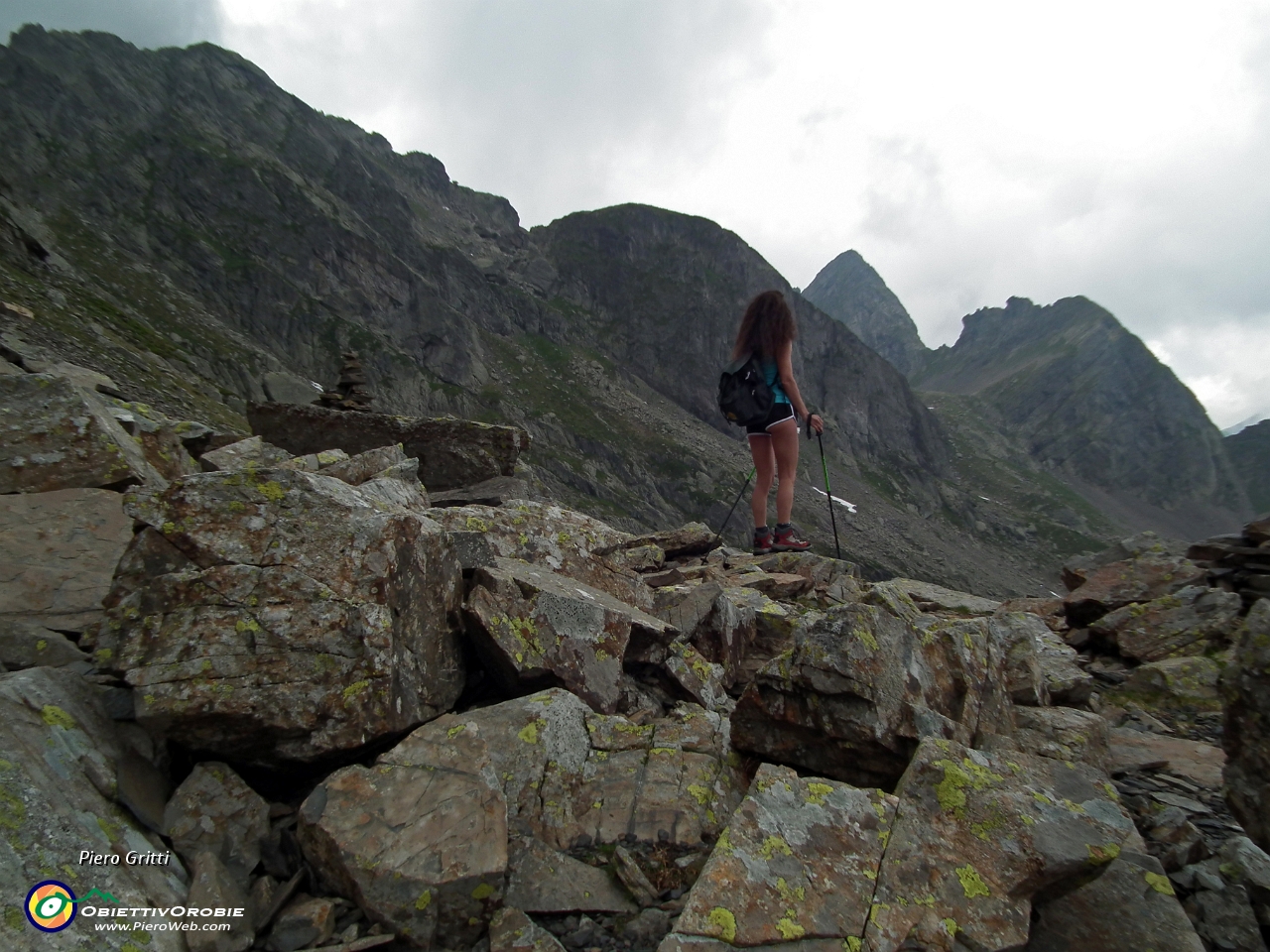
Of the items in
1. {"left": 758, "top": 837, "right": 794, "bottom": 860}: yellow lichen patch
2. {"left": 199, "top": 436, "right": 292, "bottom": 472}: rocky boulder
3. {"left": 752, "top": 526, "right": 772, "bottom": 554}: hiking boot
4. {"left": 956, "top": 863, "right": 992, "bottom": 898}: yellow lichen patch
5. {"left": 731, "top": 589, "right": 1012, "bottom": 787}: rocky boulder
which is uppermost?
{"left": 752, "top": 526, "right": 772, "bottom": 554}: hiking boot

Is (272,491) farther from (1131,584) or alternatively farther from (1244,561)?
(1244,561)

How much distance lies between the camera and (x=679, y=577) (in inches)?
410

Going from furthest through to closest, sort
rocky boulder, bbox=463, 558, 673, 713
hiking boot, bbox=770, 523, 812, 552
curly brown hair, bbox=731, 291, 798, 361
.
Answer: hiking boot, bbox=770, 523, 812, 552 → curly brown hair, bbox=731, 291, 798, 361 → rocky boulder, bbox=463, 558, 673, 713

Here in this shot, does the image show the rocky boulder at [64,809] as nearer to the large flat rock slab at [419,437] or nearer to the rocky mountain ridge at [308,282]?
the large flat rock slab at [419,437]

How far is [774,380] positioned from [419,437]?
26.1 ft

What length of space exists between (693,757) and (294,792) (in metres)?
3.08

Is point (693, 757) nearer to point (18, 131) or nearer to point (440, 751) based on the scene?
point (440, 751)

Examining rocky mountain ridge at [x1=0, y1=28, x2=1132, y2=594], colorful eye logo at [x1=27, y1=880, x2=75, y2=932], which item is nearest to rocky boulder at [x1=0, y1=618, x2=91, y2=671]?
colorful eye logo at [x1=27, y1=880, x2=75, y2=932]

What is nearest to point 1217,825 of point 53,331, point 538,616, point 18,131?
point 538,616

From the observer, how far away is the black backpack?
40.7 feet

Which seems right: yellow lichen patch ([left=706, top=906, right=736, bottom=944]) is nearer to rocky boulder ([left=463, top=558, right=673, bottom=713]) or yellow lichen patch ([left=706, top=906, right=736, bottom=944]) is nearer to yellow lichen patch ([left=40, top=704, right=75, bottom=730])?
rocky boulder ([left=463, top=558, right=673, bottom=713])

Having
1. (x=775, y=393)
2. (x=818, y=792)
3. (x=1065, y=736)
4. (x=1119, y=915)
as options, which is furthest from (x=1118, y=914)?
(x=775, y=393)

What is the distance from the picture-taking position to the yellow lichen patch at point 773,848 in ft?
12.6

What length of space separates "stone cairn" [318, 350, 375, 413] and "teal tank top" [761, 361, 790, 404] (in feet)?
46.5
